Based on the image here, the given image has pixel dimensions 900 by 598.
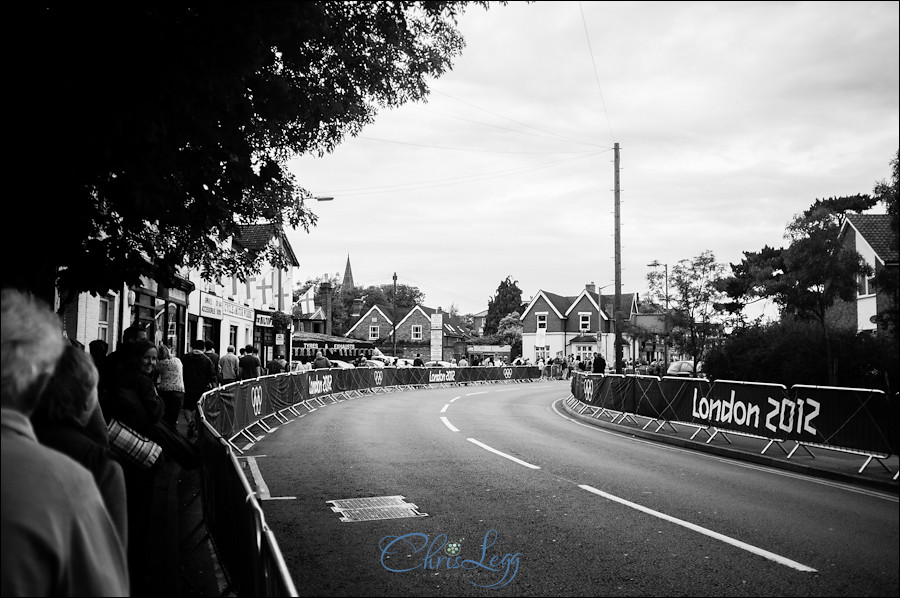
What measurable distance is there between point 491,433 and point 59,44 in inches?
501

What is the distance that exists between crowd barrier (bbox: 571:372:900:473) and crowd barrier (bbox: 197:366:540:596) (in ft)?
28.3

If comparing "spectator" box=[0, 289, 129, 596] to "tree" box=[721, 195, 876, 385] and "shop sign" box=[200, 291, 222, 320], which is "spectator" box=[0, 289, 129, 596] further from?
"shop sign" box=[200, 291, 222, 320]

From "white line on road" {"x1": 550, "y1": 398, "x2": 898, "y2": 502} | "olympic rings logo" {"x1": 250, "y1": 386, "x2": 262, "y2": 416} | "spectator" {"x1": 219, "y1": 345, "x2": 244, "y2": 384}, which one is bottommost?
"white line on road" {"x1": 550, "y1": 398, "x2": 898, "y2": 502}

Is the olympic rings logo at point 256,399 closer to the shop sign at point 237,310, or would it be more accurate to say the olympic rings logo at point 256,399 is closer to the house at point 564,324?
the shop sign at point 237,310

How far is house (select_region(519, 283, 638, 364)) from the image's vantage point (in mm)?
78688

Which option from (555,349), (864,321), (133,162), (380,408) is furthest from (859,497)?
(555,349)

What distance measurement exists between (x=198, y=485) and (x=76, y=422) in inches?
293

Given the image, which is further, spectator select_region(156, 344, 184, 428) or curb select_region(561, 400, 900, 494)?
spectator select_region(156, 344, 184, 428)

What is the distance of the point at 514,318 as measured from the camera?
104 meters

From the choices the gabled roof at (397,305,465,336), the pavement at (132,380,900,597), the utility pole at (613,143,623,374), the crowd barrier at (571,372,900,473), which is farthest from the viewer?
the gabled roof at (397,305,465,336)

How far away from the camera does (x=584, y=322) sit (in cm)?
8062

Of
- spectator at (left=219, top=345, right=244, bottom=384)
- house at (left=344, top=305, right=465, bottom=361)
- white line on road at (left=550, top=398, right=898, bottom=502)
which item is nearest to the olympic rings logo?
spectator at (left=219, top=345, right=244, bottom=384)

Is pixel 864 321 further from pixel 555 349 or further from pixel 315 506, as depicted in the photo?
pixel 555 349

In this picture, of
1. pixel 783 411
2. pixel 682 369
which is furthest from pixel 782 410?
pixel 682 369
